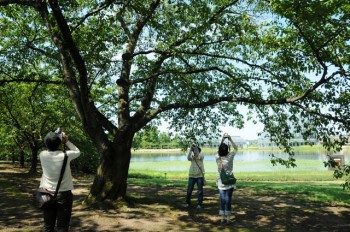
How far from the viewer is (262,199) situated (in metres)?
11.6

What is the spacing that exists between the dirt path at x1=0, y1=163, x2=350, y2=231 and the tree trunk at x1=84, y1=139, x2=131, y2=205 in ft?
1.64

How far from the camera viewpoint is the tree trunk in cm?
904

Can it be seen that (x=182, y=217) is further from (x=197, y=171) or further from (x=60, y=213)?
(x=60, y=213)

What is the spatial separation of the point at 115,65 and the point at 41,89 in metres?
7.69

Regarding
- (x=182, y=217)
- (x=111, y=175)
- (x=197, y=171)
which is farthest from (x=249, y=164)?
(x=182, y=217)

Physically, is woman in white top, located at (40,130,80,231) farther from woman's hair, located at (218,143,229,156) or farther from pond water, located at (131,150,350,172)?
pond water, located at (131,150,350,172)

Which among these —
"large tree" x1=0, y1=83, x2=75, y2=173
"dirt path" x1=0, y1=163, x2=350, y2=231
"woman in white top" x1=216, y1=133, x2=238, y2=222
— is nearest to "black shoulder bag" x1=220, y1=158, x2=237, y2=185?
"woman in white top" x1=216, y1=133, x2=238, y2=222

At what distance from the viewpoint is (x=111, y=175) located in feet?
30.2

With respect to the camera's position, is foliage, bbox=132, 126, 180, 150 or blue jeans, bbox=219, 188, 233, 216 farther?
foliage, bbox=132, 126, 180, 150

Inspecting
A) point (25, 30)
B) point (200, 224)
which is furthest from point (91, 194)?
point (25, 30)

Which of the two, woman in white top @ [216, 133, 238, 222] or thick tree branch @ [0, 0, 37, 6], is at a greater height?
thick tree branch @ [0, 0, 37, 6]

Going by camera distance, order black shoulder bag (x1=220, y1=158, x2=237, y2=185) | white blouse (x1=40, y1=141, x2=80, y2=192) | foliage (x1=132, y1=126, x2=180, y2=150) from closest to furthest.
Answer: white blouse (x1=40, y1=141, x2=80, y2=192)
black shoulder bag (x1=220, y1=158, x2=237, y2=185)
foliage (x1=132, y1=126, x2=180, y2=150)

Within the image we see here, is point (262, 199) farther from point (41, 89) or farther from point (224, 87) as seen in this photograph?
point (41, 89)

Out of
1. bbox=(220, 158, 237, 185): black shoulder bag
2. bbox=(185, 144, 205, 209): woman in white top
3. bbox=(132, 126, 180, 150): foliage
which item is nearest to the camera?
bbox=(220, 158, 237, 185): black shoulder bag
